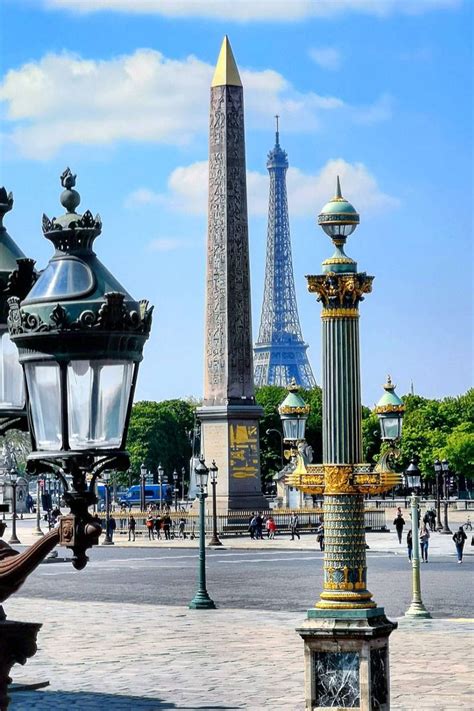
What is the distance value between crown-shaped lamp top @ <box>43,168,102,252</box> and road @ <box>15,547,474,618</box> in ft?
72.8

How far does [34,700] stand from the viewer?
1756 centimetres

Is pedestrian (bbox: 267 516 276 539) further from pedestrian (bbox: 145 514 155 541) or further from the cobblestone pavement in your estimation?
the cobblestone pavement

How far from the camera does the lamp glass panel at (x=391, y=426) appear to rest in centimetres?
1936

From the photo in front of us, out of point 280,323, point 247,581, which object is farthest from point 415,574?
point 280,323

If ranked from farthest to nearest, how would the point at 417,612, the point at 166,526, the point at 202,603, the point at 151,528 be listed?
the point at 151,528, the point at 166,526, the point at 202,603, the point at 417,612

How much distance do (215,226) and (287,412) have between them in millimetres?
40449

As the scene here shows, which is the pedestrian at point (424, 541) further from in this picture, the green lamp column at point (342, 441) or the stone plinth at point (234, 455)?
the green lamp column at point (342, 441)

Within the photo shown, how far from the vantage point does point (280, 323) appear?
588ft

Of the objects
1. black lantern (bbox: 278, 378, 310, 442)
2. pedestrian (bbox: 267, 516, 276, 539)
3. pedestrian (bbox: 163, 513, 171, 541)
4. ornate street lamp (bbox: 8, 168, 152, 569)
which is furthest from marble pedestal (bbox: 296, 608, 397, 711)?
pedestrian (bbox: 163, 513, 171, 541)

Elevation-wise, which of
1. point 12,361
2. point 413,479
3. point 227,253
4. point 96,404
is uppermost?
point 227,253

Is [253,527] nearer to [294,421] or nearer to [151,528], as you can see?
[151,528]

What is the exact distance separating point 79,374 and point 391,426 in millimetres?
13952

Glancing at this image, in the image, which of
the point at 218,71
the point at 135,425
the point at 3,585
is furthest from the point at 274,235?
the point at 3,585

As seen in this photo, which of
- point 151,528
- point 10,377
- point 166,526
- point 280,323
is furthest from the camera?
point 280,323
